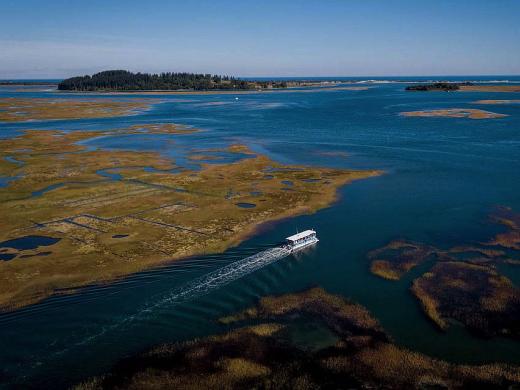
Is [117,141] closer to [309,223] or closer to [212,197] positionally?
[212,197]

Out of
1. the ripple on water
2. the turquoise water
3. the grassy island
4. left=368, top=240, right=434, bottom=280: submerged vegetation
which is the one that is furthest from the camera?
the ripple on water

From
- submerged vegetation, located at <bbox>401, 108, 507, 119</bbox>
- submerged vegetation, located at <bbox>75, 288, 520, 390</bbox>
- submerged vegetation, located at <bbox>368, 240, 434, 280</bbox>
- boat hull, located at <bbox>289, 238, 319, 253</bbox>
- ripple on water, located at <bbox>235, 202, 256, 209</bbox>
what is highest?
submerged vegetation, located at <bbox>401, 108, 507, 119</bbox>

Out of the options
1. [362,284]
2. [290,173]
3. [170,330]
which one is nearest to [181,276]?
[170,330]

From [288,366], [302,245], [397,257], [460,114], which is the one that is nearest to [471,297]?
[397,257]

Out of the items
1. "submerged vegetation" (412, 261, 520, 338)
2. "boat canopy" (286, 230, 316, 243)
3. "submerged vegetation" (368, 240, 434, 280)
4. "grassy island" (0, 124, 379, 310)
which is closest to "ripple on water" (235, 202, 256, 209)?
"grassy island" (0, 124, 379, 310)

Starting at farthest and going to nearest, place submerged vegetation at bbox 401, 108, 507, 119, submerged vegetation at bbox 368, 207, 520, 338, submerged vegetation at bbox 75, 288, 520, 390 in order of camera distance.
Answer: submerged vegetation at bbox 401, 108, 507, 119, submerged vegetation at bbox 368, 207, 520, 338, submerged vegetation at bbox 75, 288, 520, 390

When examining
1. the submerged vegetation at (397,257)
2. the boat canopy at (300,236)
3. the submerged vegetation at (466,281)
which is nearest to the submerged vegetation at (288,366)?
the submerged vegetation at (466,281)

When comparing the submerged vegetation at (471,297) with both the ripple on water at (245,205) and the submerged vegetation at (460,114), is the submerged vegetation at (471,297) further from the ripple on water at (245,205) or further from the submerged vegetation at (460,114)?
the submerged vegetation at (460,114)

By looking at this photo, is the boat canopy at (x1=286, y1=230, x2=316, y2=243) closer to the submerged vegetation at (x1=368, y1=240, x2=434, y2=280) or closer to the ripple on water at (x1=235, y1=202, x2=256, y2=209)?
the submerged vegetation at (x1=368, y1=240, x2=434, y2=280)
